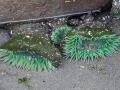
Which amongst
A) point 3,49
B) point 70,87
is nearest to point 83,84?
point 70,87

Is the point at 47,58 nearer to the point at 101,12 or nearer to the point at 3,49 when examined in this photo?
the point at 3,49

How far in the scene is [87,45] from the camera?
3.79 m

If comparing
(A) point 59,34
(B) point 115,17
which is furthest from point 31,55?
(B) point 115,17

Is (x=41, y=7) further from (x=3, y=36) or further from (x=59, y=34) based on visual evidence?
(x=3, y=36)

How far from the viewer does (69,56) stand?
380 cm

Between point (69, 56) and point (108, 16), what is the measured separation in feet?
2.39

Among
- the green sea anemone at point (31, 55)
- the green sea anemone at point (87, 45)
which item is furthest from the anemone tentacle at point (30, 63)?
the green sea anemone at point (87, 45)

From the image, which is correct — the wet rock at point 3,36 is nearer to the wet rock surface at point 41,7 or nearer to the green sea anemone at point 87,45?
the wet rock surface at point 41,7

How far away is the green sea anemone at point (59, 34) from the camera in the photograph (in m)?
3.85

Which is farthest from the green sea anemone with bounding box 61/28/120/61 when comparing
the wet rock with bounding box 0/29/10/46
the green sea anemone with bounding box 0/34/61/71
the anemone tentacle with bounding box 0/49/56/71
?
the wet rock with bounding box 0/29/10/46

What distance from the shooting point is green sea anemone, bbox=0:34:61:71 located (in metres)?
3.65

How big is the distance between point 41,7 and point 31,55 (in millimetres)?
601

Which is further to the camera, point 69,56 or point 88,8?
point 88,8

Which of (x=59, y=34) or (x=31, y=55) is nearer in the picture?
(x=31, y=55)
